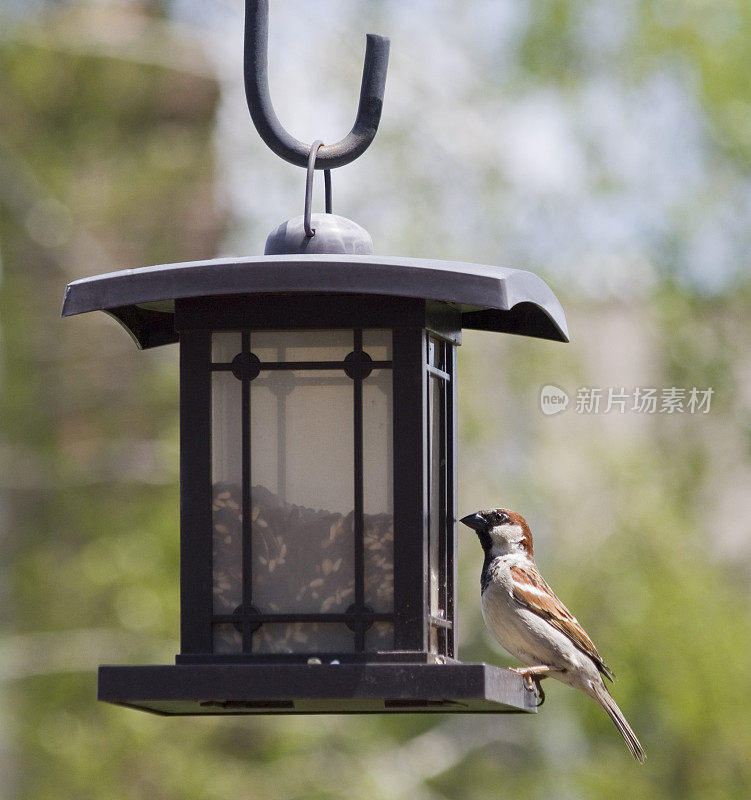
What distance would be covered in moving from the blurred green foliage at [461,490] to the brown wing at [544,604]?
24.7 ft

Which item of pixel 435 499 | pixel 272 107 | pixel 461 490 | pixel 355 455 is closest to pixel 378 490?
pixel 355 455

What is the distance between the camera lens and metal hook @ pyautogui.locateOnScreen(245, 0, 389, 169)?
4008 millimetres

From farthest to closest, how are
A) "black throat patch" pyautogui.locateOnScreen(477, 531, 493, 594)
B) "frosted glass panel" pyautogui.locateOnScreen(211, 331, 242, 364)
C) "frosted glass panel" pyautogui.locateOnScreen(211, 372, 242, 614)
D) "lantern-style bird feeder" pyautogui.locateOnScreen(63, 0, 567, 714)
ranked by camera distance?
1. "black throat patch" pyautogui.locateOnScreen(477, 531, 493, 594)
2. "frosted glass panel" pyautogui.locateOnScreen(211, 331, 242, 364)
3. "frosted glass panel" pyautogui.locateOnScreen(211, 372, 242, 614)
4. "lantern-style bird feeder" pyautogui.locateOnScreen(63, 0, 567, 714)

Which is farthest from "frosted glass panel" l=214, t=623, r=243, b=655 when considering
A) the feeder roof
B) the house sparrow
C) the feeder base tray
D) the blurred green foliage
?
the blurred green foliage

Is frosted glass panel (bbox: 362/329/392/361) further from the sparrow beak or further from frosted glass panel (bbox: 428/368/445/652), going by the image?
the sparrow beak

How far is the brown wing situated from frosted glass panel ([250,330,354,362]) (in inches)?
43.5

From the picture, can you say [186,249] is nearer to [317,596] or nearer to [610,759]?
[610,759]

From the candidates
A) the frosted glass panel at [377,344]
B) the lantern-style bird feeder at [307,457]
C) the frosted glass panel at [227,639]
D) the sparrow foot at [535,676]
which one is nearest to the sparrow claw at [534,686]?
the sparrow foot at [535,676]

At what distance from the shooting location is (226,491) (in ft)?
13.1

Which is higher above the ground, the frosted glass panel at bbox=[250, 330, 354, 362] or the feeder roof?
the feeder roof

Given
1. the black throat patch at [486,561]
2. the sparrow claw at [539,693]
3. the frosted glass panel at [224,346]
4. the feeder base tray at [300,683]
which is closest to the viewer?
the feeder base tray at [300,683]

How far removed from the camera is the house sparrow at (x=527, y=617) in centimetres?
463

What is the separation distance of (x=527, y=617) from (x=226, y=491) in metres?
1.16

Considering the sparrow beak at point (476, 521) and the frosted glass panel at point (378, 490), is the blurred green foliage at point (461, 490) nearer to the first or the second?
the sparrow beak at point (476, 521)
